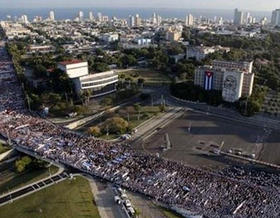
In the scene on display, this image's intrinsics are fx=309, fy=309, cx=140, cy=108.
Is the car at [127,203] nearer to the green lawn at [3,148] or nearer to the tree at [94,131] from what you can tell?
the tree at [94,131]

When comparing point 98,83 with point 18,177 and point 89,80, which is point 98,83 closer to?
point 89,80

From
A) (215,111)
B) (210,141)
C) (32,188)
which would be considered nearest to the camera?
(32,188)

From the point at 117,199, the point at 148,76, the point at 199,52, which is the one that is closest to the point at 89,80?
the point at 148,76

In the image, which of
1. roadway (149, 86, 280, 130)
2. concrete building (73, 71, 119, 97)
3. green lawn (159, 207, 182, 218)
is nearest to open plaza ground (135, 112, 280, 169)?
roadway (149, 86, 280, 130)

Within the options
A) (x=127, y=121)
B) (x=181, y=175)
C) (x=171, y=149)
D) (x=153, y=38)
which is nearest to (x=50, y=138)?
(x=127, y=121)

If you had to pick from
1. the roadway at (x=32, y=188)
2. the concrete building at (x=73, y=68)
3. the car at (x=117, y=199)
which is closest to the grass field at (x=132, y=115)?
the roadway at (x=32, y=188)

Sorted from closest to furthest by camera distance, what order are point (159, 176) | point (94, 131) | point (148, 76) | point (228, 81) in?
point (159, 176)
point (94, 131)
point (228, 81)
point (148, 76)

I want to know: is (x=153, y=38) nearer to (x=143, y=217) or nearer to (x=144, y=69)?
(x=144, y=69)
